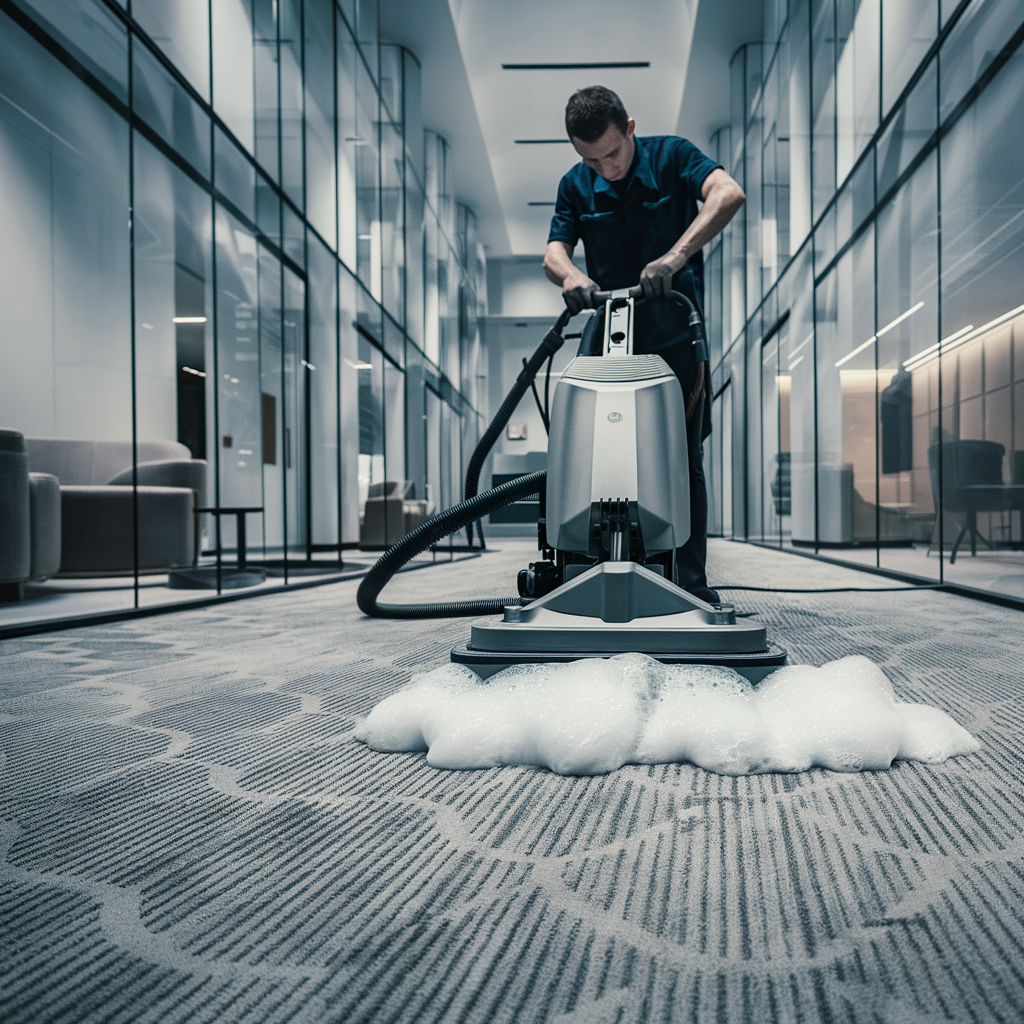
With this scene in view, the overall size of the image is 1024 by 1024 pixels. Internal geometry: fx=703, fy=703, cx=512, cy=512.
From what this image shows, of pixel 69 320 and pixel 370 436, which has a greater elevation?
pixel 69 320

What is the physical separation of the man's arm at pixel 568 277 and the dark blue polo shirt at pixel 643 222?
0.12 feet

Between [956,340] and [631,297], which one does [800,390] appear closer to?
[956,340]

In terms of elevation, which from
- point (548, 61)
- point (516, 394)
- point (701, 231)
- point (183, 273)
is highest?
point (548, 61)

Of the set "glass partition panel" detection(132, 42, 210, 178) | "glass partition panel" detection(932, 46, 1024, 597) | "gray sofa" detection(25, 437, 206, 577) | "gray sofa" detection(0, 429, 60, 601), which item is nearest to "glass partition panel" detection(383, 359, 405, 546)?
"gray sofa" detection(25, 437, 206, 577)

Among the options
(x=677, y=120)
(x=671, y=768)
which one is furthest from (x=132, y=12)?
(x=677, y=120)

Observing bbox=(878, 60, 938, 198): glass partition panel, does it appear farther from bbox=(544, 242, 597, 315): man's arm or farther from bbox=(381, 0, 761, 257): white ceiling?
bbox=(381, 0, 761, 257): white ceiling

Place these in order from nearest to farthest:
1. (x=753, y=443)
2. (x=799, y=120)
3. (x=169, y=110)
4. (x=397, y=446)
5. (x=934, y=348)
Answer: (x=934, y=348)
(x=169, y=110)
(x=799, y=120)
(x=397, y=446)
(x=753, y=443)

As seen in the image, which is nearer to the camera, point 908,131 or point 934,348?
point 934,348

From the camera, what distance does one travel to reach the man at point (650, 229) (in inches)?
54.6

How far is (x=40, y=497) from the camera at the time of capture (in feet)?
8.54

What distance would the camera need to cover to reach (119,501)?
3.29 m

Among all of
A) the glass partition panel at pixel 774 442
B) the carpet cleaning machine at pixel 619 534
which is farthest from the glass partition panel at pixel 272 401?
the glass partition panel at pixel 774 442

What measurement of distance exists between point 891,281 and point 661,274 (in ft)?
8.76

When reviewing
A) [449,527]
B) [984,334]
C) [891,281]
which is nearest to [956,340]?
[984,334]
